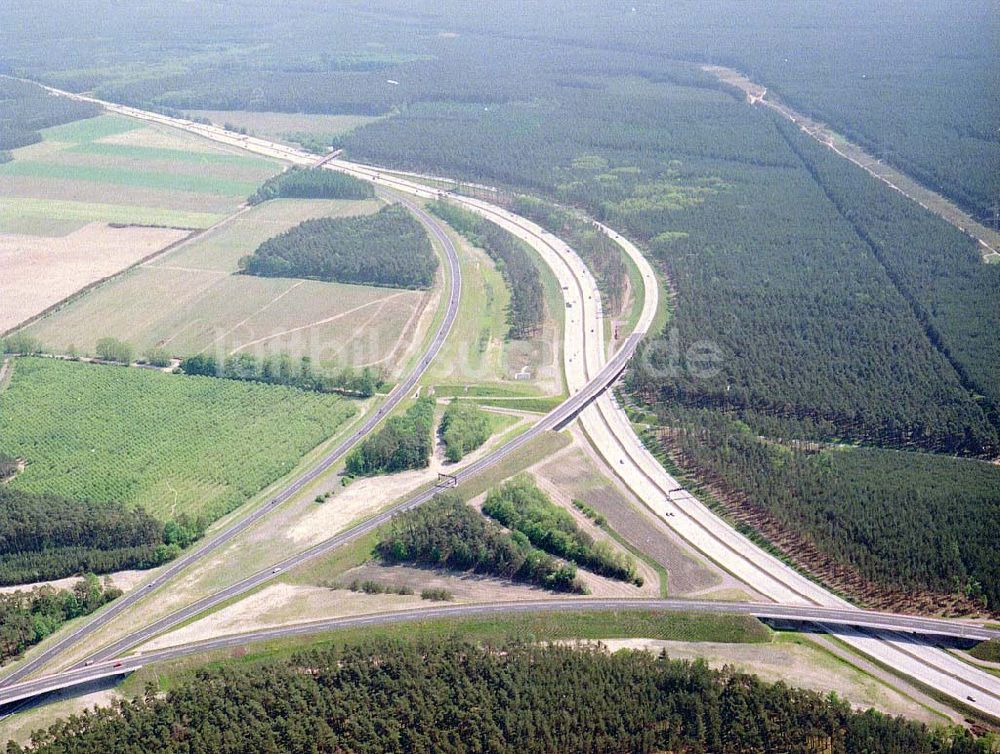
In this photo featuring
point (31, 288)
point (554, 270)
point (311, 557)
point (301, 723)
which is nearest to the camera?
point (301, 723)

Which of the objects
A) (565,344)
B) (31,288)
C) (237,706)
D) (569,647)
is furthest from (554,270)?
(237,706)

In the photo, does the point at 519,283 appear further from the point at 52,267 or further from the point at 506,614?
the point at 506,614

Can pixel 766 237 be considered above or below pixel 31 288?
above

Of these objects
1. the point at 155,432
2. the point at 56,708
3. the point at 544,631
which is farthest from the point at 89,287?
the point at 544,631

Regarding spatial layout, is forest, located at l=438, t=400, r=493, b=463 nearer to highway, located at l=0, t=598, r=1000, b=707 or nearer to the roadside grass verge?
highway, located at l=0, t=598, r=1000, b=707

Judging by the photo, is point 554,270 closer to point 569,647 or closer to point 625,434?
point 625,434

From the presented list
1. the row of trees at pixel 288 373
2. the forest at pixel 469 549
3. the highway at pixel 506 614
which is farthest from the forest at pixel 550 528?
the row of trees at pixel 288 373
